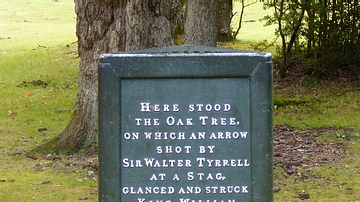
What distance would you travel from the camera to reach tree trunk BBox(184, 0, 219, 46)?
12.7 m

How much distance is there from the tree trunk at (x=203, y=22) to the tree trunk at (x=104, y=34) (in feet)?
14.9

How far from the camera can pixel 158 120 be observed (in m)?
3.47

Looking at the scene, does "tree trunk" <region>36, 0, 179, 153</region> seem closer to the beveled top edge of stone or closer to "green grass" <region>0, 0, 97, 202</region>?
"green grass" <region>0, 0, 97, 202</region>

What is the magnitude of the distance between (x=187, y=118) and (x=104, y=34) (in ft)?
15.4

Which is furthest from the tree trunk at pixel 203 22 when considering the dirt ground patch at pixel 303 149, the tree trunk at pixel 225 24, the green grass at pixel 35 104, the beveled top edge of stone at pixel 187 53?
the beveled top edge of stone at pixel 187 53

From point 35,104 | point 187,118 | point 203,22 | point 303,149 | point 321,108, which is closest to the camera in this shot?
point 187,118

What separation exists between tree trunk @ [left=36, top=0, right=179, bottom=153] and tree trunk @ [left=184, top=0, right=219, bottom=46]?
4554 mm

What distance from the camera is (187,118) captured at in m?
3.47

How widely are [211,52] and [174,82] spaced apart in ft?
0.79

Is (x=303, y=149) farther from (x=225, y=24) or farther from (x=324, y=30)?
(x=225, y=24)

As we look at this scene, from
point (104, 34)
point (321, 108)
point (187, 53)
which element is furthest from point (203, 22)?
point (187, 53)

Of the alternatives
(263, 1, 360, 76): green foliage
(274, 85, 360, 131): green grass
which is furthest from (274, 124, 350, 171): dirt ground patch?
(263, 1, 360, 76): green foliage

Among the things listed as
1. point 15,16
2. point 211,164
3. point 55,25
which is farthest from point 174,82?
point 15,16

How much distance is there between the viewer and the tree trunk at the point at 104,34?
780cm
